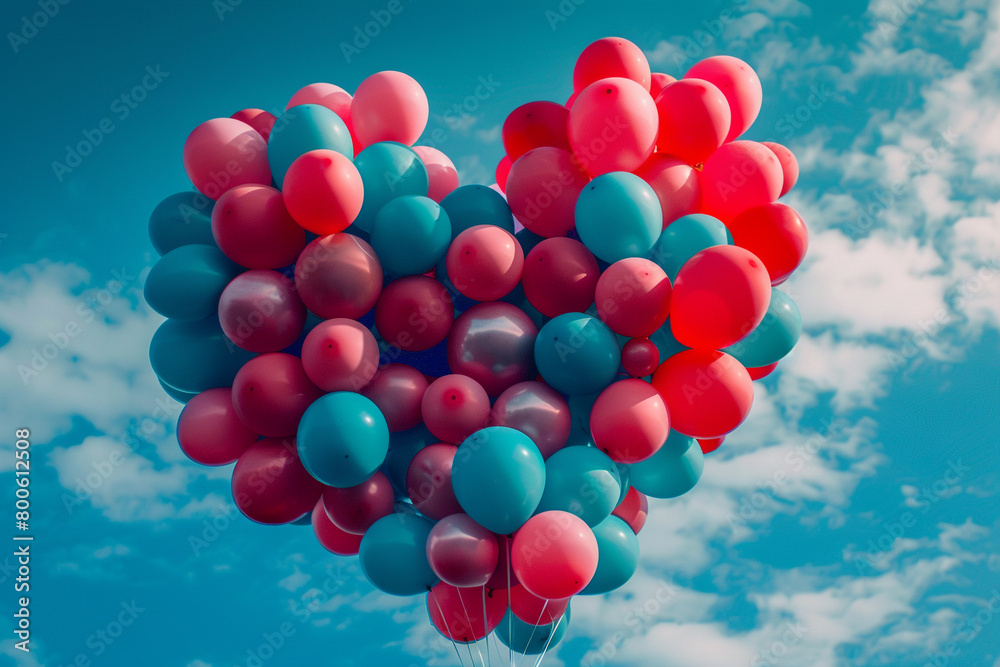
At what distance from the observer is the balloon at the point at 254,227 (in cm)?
450

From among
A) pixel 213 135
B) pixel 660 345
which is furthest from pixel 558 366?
pixel 213 135

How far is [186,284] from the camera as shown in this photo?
4602 millimetres

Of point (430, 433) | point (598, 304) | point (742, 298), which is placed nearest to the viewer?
point (742, 298)

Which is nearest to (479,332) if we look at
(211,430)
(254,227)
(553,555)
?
(553,555)

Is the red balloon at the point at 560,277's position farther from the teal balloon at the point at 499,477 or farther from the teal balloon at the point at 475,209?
the teal balloon at the point at 499,477

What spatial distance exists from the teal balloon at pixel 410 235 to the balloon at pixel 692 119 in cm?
156

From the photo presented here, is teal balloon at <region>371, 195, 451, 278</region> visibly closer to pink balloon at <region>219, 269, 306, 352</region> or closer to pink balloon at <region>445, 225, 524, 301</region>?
pink balloon at <region>445, 225, 524, 301</region>

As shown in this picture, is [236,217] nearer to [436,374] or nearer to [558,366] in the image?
[436,374]

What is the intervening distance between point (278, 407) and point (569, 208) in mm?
2106

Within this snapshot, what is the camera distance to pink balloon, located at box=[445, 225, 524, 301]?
4.46 m

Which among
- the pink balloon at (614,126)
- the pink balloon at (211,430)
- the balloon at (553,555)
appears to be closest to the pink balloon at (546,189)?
the pink balloon at (614,126)

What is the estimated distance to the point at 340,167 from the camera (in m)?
4.39

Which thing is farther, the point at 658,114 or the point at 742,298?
the point at 658,114

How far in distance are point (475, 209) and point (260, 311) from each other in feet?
4.77
